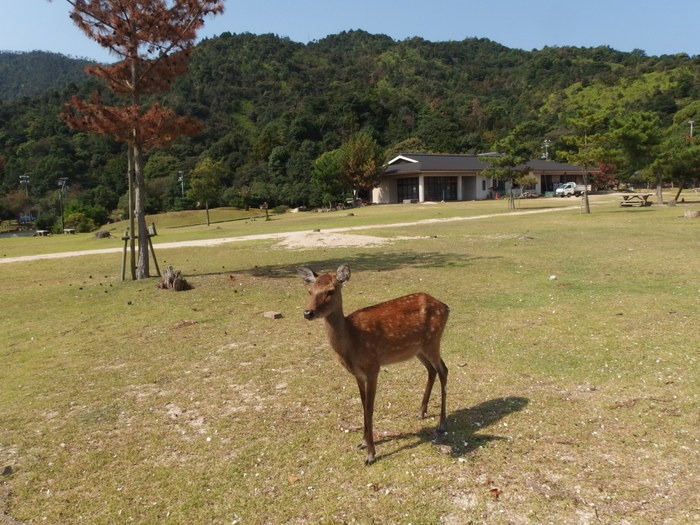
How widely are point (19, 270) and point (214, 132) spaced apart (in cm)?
8697

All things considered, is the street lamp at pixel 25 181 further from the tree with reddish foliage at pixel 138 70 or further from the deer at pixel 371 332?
the deer at pixel 371 332

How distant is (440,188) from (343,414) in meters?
60.1

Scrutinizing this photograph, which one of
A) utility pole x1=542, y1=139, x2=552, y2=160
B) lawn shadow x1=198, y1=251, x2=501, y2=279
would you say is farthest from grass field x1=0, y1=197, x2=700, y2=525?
utility pole x1=542, y1=139, x2=552, y2=160

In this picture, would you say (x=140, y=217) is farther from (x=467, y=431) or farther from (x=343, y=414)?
(x=467, y=431)

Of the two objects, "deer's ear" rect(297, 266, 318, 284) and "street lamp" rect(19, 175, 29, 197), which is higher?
"street lamp" rect(19, 175, 29, 197)

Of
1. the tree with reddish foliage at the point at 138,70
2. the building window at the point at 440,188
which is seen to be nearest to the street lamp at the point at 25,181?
the building window at the point at 440,188

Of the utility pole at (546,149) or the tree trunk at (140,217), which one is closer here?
the tree trunk at (140,217)

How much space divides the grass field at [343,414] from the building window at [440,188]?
51831 mm

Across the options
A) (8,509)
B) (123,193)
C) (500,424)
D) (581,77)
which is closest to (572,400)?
(500,424)

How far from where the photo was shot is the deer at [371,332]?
14.6 feet

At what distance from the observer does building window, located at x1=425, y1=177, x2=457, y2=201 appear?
62.7 metres

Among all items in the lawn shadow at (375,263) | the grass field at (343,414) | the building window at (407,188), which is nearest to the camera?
the grass field at (343,414)

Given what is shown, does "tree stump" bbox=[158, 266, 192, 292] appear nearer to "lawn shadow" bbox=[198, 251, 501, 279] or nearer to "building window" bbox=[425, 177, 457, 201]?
"lawn shadow" bbox=[198, 251, 501, 279]

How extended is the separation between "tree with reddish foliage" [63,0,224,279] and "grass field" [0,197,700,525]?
15.3 ft
